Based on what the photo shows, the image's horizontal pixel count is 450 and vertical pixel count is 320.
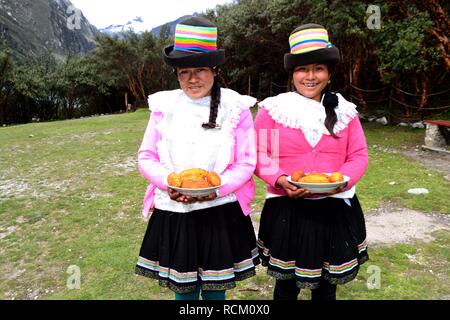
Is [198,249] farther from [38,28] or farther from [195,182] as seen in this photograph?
[38,28]

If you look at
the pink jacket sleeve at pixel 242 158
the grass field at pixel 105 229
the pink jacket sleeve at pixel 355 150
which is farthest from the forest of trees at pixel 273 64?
the pink jacket sleeve at pixel 242 158

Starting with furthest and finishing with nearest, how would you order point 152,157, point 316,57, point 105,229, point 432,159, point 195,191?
point 432,159, point 105,229, point 152,157, point 316,57, point 195,191

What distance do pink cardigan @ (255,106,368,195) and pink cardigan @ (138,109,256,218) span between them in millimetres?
101

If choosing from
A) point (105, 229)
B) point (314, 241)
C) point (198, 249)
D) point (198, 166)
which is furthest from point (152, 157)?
point (105, 229)

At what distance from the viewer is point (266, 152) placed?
218 centimetres

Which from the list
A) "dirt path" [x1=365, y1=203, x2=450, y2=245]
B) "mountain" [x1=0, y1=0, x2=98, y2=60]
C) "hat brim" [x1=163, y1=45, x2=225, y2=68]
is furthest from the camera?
"mountain" [x1=0, y1=0, x2=98, y2=60]

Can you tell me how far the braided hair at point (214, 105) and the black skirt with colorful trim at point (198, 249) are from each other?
45 cm

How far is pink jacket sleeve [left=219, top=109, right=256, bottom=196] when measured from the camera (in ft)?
6.65

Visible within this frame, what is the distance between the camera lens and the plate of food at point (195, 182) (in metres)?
1.78

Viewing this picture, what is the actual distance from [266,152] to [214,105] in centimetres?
40

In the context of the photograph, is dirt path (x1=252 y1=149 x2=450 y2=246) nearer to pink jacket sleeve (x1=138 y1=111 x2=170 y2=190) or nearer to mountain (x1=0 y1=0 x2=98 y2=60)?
pink jacket sleeve (x1=138 y1=111 x2=170 y2=190)

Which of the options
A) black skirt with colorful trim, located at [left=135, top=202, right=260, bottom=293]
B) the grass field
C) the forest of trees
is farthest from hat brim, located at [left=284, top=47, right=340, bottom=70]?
the forest of trees

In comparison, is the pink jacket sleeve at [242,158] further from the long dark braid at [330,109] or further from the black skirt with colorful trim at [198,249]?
the long dark braid at [330,109]

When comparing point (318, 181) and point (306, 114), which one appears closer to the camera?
point (318, 181)
